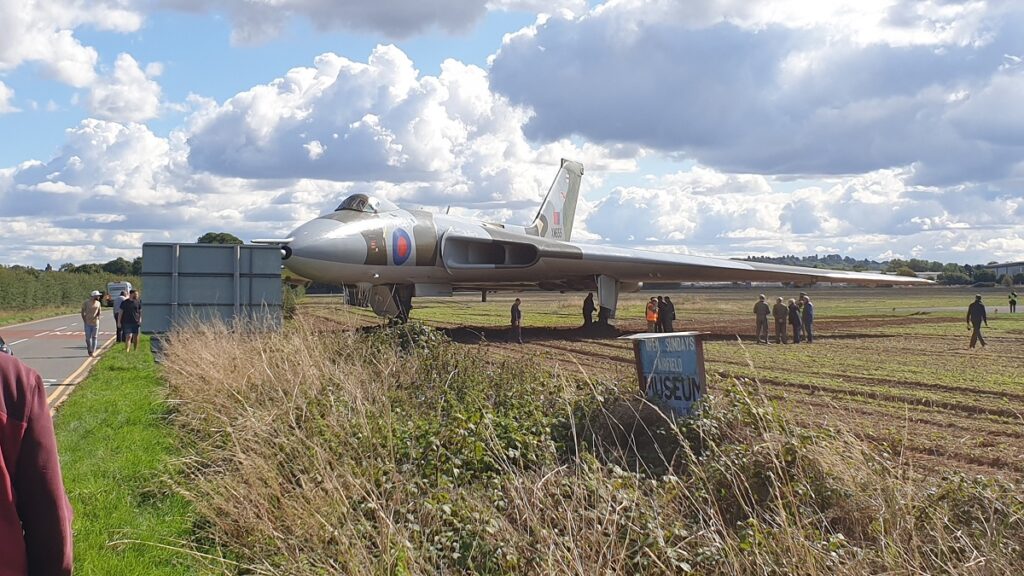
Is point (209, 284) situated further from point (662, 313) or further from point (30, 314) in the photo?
point (30, 314)

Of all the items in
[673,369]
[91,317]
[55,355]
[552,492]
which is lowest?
[55,355]

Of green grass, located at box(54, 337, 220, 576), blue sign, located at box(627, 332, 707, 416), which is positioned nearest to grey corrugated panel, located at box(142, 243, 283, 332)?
green grass, located at box(54, 337, 220, 576)

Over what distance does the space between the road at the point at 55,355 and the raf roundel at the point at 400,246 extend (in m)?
7.08

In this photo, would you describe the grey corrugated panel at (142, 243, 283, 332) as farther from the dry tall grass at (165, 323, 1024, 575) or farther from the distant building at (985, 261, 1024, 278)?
the distant building at (985, 261, 1024, 278)

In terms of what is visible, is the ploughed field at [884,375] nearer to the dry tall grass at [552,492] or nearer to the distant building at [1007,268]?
the dry tall grass at [552,492]

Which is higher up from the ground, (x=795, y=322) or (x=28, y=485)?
(x=28, y=485)

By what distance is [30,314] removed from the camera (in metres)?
54.0

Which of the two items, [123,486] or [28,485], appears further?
[123,486]

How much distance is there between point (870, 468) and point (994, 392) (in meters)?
8.07

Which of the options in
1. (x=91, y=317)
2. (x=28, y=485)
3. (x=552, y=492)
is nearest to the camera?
(x=28, y=485)

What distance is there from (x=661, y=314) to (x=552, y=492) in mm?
18748

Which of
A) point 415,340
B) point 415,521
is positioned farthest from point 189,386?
point 415,521

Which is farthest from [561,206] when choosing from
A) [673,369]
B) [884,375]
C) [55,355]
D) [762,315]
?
[673,369]

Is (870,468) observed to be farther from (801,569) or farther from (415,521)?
(415,521)
